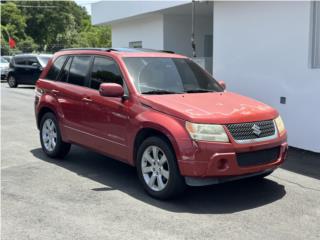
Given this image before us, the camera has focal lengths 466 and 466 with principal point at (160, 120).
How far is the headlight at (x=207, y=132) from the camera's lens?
17.4 ft

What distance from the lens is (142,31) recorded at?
16.8 m

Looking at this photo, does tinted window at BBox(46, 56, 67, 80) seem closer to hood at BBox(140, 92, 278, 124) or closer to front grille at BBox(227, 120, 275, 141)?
hood at BBox(140, 92, 278, 124)

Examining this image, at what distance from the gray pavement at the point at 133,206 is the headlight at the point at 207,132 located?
2.75 feet

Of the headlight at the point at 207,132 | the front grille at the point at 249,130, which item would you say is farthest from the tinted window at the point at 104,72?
the front grille at the point at 249,130

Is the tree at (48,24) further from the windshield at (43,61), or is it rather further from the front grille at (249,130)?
the front grille at (249,130)

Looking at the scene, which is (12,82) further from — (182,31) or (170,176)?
(170,176)

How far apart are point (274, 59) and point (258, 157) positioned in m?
4.39

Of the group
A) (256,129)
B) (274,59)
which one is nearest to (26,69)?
(274,59)

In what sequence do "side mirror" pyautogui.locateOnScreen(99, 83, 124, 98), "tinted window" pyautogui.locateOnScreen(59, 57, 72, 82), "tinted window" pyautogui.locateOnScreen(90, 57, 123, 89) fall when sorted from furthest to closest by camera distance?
"tinted window" pyautogui.locateOnScreen(59, 57, 72, 82), "tinted window" pyautogui.locateOnScreen(90, 57, 123, 89), "side mirror" pyautogui.locateOnScreen(99, 83, 124, 98)

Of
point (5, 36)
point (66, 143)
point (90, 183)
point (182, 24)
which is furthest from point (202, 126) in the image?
point (5, 36)

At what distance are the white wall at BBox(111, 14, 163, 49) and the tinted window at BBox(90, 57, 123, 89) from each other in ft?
28.8

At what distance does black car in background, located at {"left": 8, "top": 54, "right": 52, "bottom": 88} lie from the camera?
2288 centimetres

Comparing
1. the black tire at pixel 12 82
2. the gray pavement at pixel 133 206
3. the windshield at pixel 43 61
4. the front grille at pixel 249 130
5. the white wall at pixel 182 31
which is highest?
the white wall at pixel 182 31

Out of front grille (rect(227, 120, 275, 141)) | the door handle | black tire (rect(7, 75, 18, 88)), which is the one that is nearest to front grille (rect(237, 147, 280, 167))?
front grille (rect(227, 120, 275, 141))
